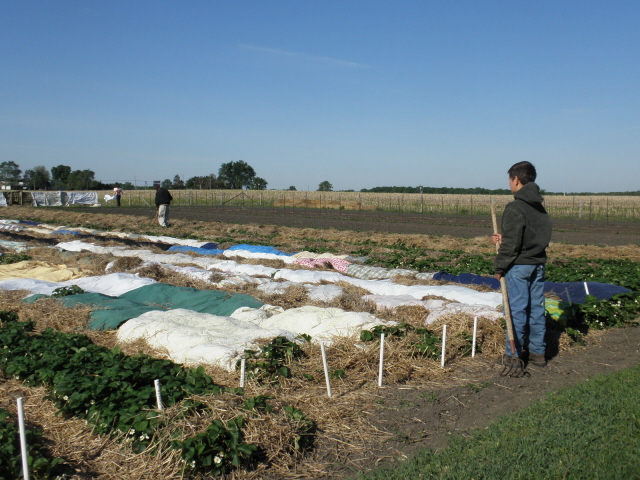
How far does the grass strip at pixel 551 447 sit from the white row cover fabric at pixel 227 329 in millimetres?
2300

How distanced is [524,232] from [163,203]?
20.3 metres

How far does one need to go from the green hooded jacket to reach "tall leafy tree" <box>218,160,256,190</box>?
102 metres

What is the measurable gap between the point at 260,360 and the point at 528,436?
8.54ft

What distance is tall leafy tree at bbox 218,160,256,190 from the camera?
106 meters

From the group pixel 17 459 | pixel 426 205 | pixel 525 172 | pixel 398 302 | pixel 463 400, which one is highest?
pixel 525 172

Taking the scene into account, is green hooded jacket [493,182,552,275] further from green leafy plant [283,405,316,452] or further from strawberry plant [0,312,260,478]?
strawberry plant [0,312,260,478]

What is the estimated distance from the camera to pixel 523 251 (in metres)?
5.41

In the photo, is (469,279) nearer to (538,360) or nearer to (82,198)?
(538,360)

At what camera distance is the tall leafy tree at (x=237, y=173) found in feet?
349

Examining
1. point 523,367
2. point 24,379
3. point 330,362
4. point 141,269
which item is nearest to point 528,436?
point 523,367

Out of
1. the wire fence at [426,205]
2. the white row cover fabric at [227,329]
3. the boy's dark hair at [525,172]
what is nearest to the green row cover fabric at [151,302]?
the white row cover fabric at [227,329]

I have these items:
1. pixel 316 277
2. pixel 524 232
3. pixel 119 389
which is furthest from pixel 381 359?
pixel 316 277

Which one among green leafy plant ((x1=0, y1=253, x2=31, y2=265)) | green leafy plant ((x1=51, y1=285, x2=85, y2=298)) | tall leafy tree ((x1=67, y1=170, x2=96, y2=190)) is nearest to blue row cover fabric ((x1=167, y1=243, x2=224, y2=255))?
green leafy plant ((x1=0, y1=253, x2=31, y2=265))

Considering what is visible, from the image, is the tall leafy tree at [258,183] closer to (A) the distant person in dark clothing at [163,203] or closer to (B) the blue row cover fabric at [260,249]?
(A) the distant person in dark clothing at [163,203]
